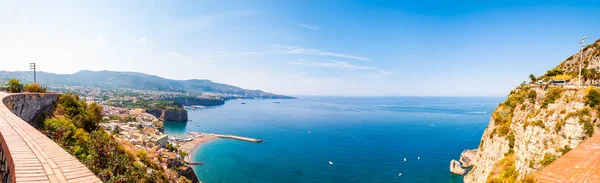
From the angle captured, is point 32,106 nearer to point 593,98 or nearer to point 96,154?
point 96,154

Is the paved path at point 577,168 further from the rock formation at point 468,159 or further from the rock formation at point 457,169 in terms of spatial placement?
the rock formation at point 468,159

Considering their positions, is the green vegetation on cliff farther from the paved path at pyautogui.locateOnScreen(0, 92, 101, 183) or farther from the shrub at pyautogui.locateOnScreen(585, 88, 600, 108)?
the shrub at pyautogui.locateOnScreen(585, 88, 600, 108)

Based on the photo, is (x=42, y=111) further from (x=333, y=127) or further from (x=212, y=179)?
(x=333, y=127)

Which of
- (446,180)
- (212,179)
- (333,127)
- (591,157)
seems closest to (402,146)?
(446,180)

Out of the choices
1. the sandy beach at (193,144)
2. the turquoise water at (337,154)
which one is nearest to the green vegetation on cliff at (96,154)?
the turquoise water at (337,154)

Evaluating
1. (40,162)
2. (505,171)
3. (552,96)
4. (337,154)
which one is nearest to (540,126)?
(552,96)
